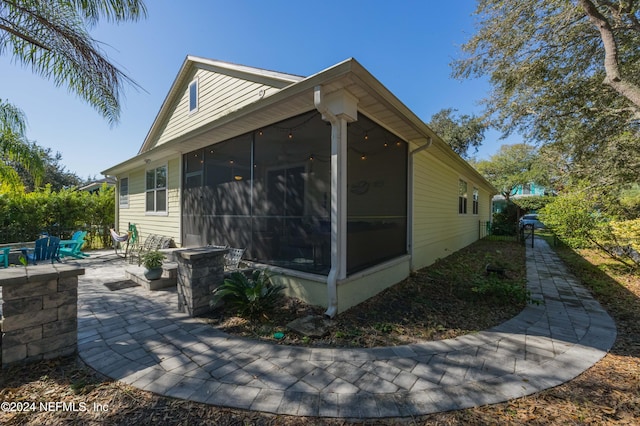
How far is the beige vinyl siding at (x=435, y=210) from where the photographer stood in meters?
6.48

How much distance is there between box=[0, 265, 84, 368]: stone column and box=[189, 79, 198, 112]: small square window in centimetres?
649

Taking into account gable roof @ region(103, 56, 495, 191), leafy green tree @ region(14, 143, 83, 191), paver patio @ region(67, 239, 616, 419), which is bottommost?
paver patio @ region(67, 239, 616, 419)

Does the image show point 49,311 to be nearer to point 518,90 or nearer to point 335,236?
point 335,236

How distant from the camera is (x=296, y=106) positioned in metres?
4.06

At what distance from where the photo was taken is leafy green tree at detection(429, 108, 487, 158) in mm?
21797

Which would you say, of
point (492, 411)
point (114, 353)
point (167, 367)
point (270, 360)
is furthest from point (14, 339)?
point (492, 411)

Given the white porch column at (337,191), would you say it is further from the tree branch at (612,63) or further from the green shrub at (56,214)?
the green shrub at (56,214)

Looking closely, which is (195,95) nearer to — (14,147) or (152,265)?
(14,147)

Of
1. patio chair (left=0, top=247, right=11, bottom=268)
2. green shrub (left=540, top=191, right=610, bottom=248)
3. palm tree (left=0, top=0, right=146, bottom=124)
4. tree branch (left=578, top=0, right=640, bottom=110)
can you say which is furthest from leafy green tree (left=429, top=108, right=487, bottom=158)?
patio chair (left=0, top=247, right=11, bottom=268)

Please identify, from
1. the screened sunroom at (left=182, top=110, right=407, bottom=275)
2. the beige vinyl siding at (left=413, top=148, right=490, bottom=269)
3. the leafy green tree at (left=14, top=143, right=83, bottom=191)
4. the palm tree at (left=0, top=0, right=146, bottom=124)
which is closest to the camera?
the palm tree at (left=0, top=0, right=146, bottom=124)

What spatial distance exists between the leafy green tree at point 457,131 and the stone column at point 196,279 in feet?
73.9

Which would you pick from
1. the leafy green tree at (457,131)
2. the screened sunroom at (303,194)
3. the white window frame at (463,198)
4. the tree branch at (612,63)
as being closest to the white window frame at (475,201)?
the white window frame at (463,198)

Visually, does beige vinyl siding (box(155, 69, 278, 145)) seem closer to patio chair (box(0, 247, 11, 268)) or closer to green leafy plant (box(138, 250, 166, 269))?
green leafy plant (box(138, 250, 166, 269))

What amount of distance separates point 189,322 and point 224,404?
1840 mm
